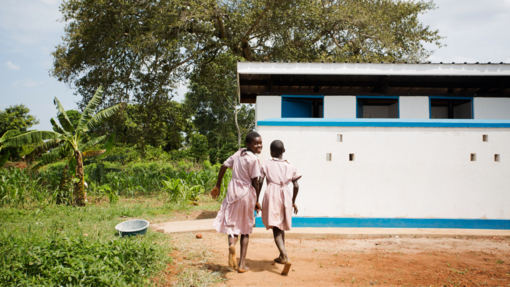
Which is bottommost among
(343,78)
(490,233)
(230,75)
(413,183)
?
(490,233)

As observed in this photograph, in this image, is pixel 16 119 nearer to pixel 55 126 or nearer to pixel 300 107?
pixel 55 126

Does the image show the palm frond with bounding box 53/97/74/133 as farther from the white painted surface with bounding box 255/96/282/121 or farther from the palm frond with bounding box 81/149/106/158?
the white painted surface with bounding box 255/96/282/121

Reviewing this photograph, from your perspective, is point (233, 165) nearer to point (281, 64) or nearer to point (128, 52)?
point (281, 64)

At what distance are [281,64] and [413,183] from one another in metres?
4.01

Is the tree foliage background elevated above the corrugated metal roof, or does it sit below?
above

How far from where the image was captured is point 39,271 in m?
3.58

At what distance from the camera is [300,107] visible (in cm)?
873

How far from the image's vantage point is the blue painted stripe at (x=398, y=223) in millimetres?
6531

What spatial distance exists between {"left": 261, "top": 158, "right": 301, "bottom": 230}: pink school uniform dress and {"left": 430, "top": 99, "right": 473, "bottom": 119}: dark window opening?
6544 mm

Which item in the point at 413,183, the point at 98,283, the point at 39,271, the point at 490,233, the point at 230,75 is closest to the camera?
the point at 98,283

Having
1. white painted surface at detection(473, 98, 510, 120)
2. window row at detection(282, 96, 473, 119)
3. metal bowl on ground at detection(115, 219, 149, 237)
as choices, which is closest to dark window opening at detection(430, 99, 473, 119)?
window row at detection(282, 96, 473, 119)

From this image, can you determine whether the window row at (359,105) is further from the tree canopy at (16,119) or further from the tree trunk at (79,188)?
Result: the tree canopy at (16,119)

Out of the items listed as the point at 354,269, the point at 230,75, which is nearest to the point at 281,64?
the point at 354,269

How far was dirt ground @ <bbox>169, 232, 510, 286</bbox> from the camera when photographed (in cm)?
383
